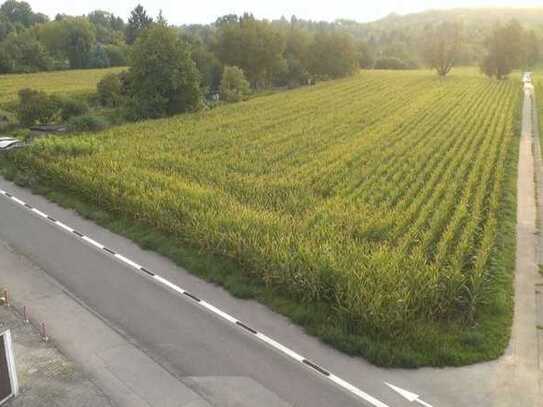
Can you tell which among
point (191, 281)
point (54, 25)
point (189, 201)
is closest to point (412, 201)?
point (189, 201)

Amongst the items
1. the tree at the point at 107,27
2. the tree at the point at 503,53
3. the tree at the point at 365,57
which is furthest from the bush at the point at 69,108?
the tree at the point at 365,57

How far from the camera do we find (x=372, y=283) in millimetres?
14406

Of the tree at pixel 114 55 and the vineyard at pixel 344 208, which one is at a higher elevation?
the tree at pixel 114 55

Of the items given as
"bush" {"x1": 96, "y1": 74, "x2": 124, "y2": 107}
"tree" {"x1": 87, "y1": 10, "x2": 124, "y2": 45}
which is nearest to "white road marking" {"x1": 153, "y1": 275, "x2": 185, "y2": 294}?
"bush" {"x1": 96, "y1": 74, "x2": 124, "y2": 107}

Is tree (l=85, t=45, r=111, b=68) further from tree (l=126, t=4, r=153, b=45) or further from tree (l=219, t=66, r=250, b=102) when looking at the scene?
tree (l=219, t=66, r=250, b=102)

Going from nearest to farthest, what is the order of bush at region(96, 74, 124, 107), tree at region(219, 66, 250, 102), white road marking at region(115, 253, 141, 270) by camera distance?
white road marking at region(115, 253, 141, 270), bush at region(96, 74, 124, 107), tree at region(219, 66, 250, 102)

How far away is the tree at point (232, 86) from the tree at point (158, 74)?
40.0 ft

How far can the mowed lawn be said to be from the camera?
59.8 m

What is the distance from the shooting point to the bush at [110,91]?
56688mm

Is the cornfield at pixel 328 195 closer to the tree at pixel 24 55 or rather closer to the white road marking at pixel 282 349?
the white road marking at pixel 282 349

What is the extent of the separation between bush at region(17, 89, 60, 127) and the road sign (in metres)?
37.8

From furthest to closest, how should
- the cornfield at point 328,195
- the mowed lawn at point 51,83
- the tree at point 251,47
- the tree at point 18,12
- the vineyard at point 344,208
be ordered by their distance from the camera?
the tree at point 18,12 → the tree at point 251,47 → the mowed lawn at point 51,83 → the cornfield at point 328,195 → the vineyard at point 344,208

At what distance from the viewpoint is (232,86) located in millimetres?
67688

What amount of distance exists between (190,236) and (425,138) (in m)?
26.3
